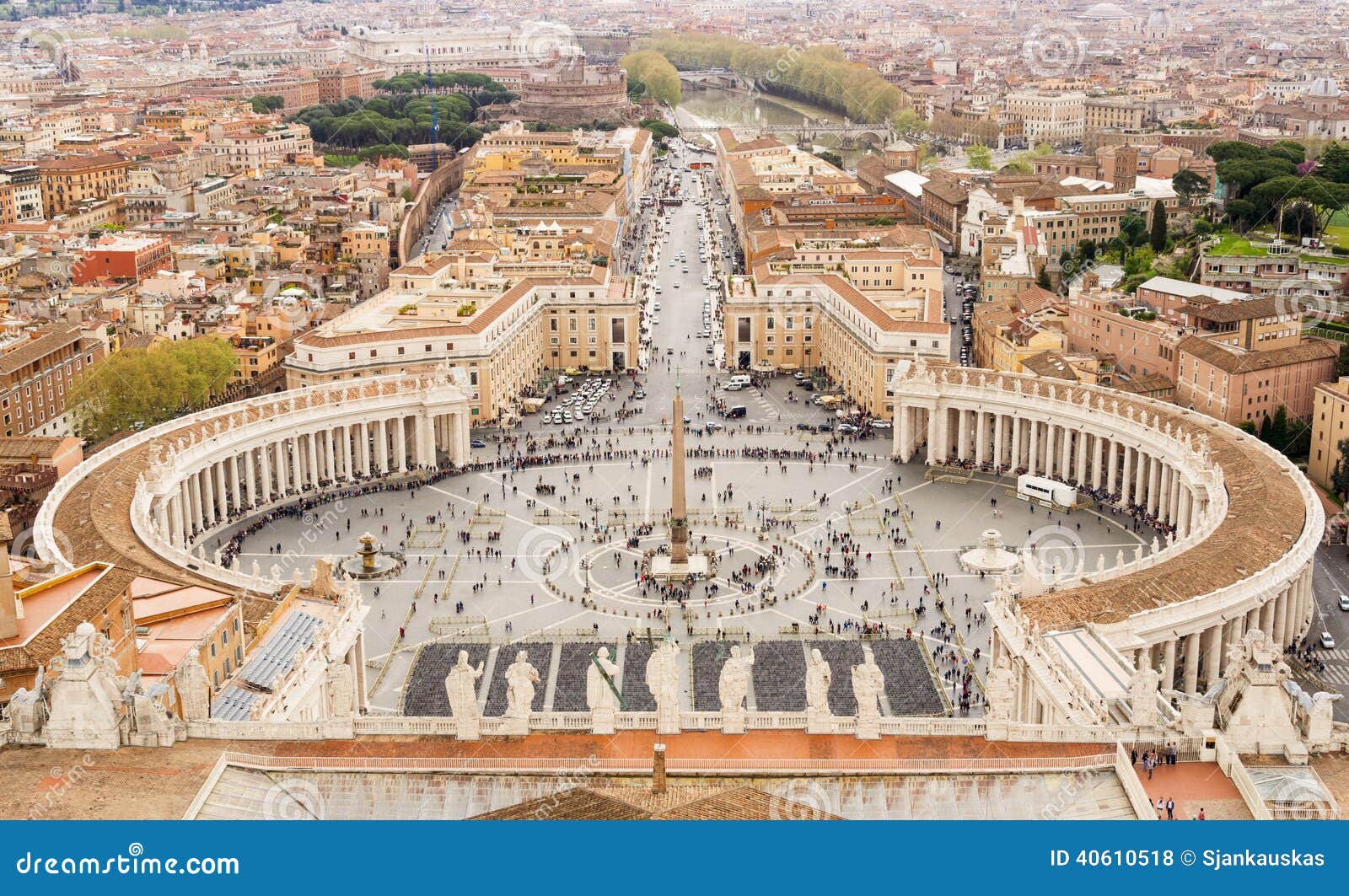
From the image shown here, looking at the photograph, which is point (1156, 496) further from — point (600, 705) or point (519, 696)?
point (519, 696)

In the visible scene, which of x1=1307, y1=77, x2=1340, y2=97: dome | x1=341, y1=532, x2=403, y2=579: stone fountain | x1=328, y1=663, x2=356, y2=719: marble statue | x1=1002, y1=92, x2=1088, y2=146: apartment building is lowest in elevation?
x1=341, y1=532, x2=403, y2=579: stone fountain

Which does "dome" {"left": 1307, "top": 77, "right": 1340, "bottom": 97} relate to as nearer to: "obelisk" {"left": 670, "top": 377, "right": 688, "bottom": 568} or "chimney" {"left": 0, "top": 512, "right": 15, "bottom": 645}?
"obelisk" {"left": 670, "top": 377, "right": 688, "bottom": 568}

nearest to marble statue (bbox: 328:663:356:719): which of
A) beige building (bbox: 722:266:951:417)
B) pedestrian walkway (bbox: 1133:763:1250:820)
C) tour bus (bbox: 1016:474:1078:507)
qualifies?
pedestrian walkway (bbox: 1133:763:1250:820)

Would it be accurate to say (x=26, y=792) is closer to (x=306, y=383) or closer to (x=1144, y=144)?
(x=306, y=383)

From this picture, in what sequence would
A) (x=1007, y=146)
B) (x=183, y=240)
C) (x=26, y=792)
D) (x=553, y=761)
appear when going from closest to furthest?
1. (x=26, y=792)
2. (x=553, y=761)
3. (x=183, y=240)
4. (x=1007, y=146)

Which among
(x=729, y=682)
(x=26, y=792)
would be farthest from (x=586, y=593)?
(x=26, y=792)

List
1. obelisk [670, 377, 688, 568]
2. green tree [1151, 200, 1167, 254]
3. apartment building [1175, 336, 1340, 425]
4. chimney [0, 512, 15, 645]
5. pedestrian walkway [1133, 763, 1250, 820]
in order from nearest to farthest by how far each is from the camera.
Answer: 1. pedestrian walkway [1133, 763, 1250, 820]
2. chimney [0, 512, 15, 645]
3. obelisk [670, 377, 688, 568]
4. apartment building [1175, 336, 1340, 425]
5. green tree [1151, 200, 1167, 254]

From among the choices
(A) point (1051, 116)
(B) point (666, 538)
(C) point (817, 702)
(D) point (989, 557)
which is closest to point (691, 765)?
(C) point (817, 702)
